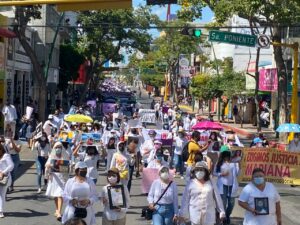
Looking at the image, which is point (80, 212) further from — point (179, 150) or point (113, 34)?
point (113, 34)

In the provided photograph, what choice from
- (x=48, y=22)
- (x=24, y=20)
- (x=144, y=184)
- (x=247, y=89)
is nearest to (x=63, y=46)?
(x=48, y=22)

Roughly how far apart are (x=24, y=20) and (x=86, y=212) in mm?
21317

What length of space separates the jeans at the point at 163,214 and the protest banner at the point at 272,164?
3957 millimetres

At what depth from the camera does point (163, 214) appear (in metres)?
10.5

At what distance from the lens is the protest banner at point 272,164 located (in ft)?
47.2

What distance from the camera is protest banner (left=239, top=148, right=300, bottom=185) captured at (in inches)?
567

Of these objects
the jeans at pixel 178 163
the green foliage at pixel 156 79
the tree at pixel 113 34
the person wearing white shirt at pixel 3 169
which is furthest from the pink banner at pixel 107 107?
the green foliage at pixel 156 79

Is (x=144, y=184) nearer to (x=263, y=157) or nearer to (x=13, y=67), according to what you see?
(x=263, y=157)

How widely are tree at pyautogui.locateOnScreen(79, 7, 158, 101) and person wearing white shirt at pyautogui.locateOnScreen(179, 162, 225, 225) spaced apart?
148 feet

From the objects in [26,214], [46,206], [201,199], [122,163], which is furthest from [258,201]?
[46,206]

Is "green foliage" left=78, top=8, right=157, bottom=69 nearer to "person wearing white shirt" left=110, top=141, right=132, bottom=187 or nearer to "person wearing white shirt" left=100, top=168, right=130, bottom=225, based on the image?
"person wearing white shirt" left=110, top=141, right=132, bottom=187

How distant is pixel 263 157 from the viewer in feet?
48.3

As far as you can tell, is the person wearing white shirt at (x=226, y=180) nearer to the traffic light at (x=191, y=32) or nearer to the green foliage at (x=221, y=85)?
the traffic light at (x=191, y=32)

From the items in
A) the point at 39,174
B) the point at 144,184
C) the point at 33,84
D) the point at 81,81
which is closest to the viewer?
the point at 144,184
